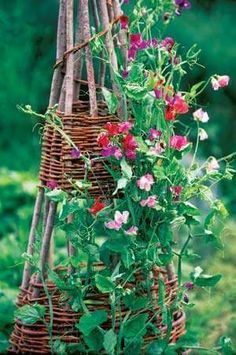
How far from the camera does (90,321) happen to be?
189cm

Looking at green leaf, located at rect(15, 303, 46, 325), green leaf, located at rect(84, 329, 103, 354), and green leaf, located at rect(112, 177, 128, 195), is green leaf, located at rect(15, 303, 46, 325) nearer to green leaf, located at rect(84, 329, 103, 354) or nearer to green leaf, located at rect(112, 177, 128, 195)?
green leaf, located at rect(84, 329, 103, 354)

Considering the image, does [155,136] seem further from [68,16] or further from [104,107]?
[68,16]

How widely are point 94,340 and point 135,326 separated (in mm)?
101

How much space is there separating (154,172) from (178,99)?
171 millimetres

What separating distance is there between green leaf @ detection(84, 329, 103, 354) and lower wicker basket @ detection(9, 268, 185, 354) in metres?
0.06

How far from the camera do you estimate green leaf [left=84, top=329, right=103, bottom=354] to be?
192 cm

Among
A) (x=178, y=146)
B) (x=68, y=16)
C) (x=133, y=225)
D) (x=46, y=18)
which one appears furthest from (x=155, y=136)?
(x=46, y=18)

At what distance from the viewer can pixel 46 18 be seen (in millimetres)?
4520

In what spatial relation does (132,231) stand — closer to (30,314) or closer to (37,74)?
(30,314)

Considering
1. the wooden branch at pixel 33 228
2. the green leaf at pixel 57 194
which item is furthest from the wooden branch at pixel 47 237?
the green leaf at pixel 57 194

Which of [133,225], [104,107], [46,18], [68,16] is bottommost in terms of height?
[133,225]

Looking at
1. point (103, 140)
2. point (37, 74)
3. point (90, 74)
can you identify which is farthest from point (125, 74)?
point (37, 74)

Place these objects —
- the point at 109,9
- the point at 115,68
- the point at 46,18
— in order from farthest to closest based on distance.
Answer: the point at 46,18
the point at 109,9
the point at 115,68

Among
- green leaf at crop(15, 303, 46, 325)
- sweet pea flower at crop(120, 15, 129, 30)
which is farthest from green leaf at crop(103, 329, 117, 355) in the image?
sweet pea flower at crop(120, 15, 129, 30)
